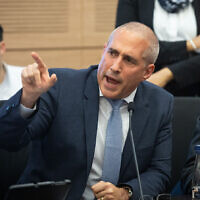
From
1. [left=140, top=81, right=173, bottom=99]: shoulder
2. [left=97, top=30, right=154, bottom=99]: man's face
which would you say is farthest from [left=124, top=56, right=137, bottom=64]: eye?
[left=140, top=81, right=173, bottom=99]: shoulder

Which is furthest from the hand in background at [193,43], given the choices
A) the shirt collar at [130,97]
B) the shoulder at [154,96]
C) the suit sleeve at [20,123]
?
the suit sleeve at [20,123]

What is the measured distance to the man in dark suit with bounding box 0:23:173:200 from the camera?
1.98 m

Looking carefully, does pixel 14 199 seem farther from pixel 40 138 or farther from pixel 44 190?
pixel 40 138

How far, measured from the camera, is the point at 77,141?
79.5 inches

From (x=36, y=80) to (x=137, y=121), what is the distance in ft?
2.28

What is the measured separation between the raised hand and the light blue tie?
50 centimetres

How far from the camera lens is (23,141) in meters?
1.85

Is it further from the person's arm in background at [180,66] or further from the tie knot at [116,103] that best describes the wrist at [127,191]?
the person's arm in background at [180,66]

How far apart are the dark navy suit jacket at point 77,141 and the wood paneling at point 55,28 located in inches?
109

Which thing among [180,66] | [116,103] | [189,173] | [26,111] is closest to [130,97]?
[116,103]

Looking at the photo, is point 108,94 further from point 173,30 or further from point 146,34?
point 173,30

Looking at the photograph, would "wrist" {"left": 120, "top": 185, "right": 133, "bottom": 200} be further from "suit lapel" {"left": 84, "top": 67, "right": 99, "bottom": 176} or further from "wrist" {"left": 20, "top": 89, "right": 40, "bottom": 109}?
"wrist" {"left": 20, "top": 89, "right": 40, "bottom": 109}

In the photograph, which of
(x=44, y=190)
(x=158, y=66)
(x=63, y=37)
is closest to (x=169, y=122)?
(x=158, y=66)

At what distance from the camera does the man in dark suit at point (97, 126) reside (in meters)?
1.98
